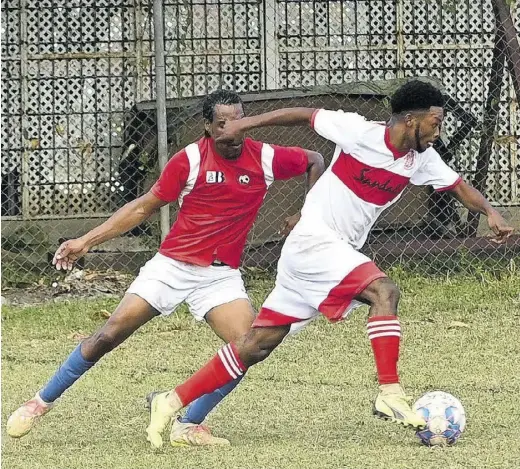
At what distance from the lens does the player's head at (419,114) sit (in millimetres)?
6434

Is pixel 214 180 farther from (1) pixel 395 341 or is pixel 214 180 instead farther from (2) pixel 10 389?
(2) pixel 10 389

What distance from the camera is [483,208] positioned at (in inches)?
271

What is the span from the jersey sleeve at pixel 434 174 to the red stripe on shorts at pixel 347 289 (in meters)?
0.65

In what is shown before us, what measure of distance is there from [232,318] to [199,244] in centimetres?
42

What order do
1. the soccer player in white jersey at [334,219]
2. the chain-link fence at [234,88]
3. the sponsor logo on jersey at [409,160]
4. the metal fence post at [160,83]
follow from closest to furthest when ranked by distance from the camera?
the soccer player in white jersey at [334,219]
the sponsor logo on jersey at [409,160]
the metal fence post at [160,83]
the chain-link fence at [234,88]

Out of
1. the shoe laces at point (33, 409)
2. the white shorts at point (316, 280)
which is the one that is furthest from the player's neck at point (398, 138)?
the shoe laces at point (33, 409)

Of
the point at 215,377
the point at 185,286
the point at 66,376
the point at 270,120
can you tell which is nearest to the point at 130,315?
the point at 185,286

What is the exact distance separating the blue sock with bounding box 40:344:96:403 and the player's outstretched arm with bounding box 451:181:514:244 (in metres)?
2.11

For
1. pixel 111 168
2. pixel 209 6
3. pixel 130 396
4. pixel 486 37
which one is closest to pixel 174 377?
pixel 130 396

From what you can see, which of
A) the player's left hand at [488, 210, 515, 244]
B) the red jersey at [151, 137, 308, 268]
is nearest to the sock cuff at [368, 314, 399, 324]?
the player's left hand at [488, 210, 515, 244]

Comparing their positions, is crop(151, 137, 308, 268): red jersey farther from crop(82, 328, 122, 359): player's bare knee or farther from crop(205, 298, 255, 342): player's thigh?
crop(82, 328, 122, 359): player's bare knee

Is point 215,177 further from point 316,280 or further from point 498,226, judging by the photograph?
point 498,226

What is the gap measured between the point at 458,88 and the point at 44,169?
3939 mm

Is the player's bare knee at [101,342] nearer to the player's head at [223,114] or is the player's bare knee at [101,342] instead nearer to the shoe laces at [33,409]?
the shoe laces at [33,409]
